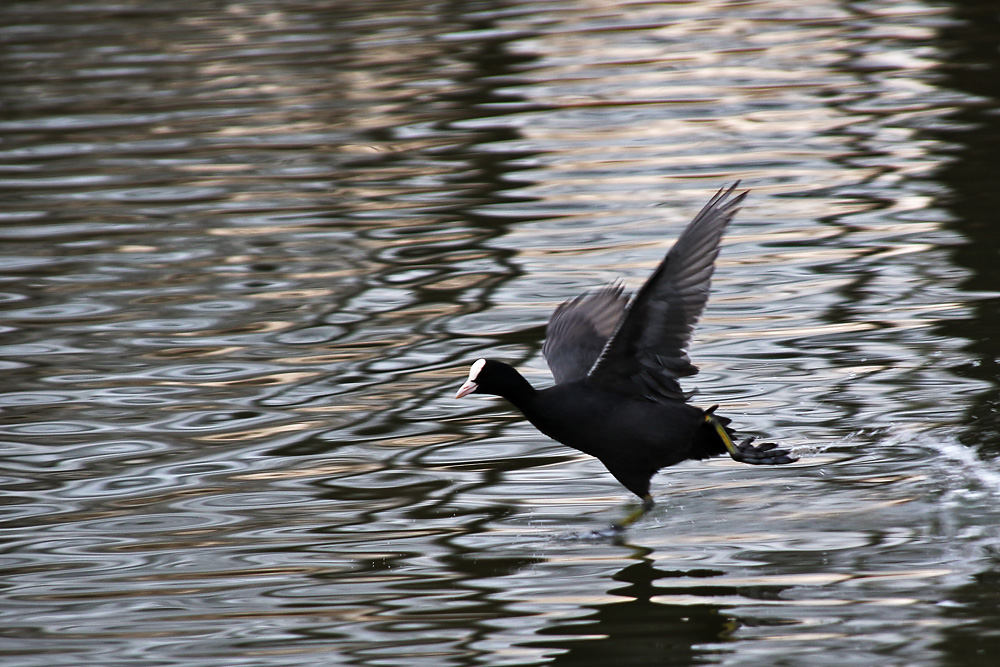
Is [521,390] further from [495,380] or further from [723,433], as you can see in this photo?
[723,433]

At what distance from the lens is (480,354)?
24.2 ft

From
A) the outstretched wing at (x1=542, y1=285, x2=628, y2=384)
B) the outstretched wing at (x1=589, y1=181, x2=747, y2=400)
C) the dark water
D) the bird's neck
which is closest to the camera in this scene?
the dark water

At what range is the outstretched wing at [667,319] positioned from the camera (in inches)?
199

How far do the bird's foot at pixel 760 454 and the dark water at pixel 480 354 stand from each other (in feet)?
0.54

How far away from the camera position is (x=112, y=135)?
13281mm

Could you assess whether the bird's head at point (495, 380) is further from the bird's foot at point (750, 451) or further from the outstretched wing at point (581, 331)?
the bird's foot at point (750, 451)

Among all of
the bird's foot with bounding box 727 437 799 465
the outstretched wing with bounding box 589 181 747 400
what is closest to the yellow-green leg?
the bird's foot with bounding box 727 437 799 465

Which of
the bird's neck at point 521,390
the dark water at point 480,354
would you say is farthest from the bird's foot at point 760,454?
the bird's neck at point 521,390

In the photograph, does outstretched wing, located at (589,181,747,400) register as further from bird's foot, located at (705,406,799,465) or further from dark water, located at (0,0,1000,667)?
dark water, located at (0,0,1000,667)

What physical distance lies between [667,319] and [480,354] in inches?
88.9

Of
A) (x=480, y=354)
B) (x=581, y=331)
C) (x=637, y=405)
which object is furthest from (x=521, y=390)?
(x=480, y=354)

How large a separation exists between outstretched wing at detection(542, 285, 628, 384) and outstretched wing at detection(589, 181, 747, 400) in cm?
47

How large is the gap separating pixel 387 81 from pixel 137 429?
8.73 m

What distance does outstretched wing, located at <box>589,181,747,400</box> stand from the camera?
199 inches
